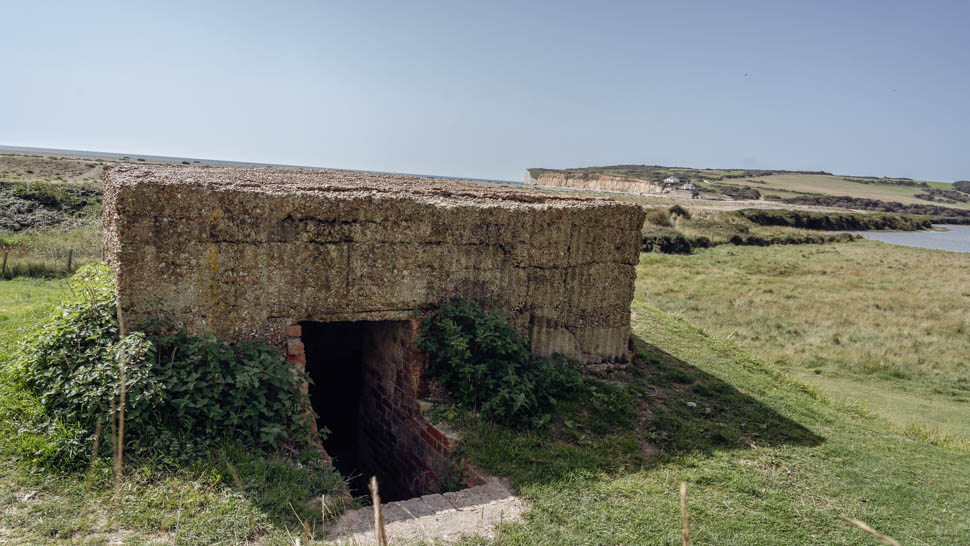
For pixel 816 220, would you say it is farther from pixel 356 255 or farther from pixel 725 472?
pixel 356 255

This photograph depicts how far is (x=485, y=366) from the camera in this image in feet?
18.0

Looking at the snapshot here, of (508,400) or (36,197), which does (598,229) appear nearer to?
(508,400)

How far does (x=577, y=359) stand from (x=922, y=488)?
340 centimetres

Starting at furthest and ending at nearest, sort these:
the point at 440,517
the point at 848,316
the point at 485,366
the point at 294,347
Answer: the point at 848,316, the point at 485,366, the point at 294,347, the point at 440,517

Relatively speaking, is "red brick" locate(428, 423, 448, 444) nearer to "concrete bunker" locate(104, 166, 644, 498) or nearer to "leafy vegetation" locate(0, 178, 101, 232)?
"concrete bunker" locate(104, 166, 644, 498)

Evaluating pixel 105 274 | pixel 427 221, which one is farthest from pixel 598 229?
pixel 105 274

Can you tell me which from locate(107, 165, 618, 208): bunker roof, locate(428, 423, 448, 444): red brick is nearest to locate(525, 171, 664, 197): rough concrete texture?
locate(107, 165, 618, 208): bunker roof

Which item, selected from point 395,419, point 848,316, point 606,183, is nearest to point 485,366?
point 395,419

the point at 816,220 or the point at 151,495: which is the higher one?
the point at 816,220

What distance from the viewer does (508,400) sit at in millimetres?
5387

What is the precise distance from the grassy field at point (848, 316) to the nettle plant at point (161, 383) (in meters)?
9.13

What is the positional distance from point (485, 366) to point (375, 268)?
1.37 meters

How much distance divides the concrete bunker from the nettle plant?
10.7 inches

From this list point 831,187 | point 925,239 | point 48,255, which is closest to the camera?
point 48,255
